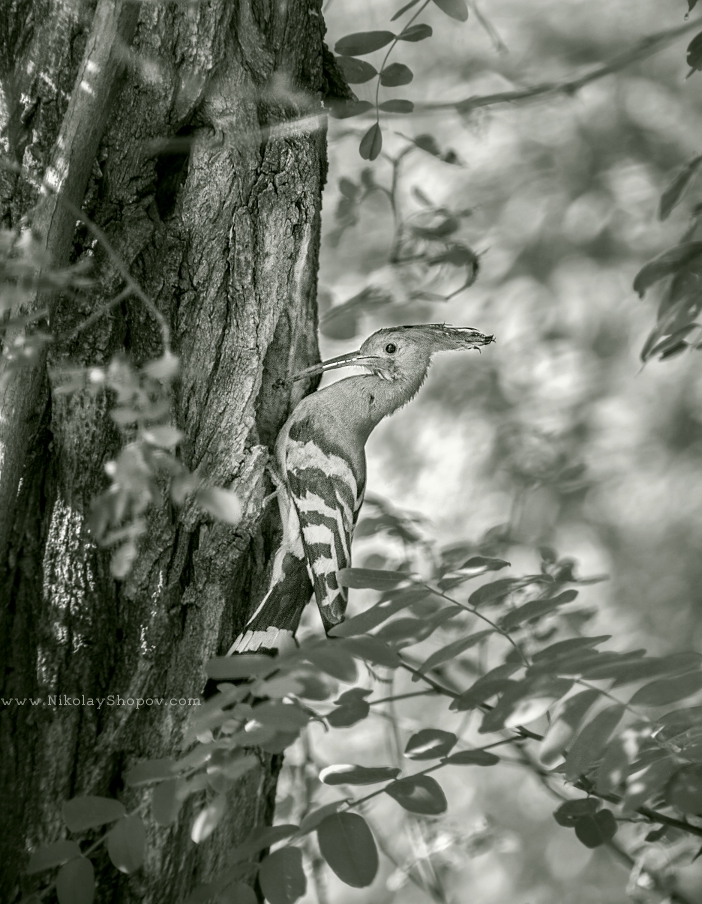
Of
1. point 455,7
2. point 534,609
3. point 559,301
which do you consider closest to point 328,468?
point 534,609

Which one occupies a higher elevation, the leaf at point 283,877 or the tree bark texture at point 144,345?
the tree bark texture at point 144,345

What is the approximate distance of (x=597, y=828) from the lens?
164 centimetres

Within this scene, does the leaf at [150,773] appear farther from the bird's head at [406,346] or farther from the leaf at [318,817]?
the bird's head at [406,346]

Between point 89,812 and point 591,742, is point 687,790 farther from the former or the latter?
point 89,812

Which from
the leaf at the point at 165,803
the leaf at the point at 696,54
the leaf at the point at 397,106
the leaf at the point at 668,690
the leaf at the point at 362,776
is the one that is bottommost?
the leaf at the point at 165,803

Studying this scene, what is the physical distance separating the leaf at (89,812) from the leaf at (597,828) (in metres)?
0.84

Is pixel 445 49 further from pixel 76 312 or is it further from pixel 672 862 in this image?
pixel 672 862

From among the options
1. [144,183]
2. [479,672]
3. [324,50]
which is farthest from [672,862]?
[324,50]

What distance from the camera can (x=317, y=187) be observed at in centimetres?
188

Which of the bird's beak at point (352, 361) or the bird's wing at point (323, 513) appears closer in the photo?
the bird's wing at point (323, 513)

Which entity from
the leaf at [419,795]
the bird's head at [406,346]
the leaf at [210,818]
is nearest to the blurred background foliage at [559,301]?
the bird's head at [406,346]

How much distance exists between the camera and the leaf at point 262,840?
1386mm

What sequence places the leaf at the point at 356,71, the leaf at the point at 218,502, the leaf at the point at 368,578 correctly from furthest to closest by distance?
the leaf at the point at 356,71
the leaf at the point at 368,578
the leaf at the point at 218,502

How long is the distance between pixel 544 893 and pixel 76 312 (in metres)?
3.09
